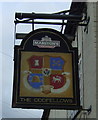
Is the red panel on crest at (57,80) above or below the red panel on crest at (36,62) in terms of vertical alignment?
below

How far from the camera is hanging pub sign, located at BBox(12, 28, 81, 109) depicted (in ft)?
34.2

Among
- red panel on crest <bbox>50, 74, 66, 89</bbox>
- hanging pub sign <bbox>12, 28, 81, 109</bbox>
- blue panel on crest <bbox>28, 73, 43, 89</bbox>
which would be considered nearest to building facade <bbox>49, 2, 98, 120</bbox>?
hanging pub sign <bbox>12, 28, 81, 109</bbox>

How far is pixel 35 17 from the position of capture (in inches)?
483

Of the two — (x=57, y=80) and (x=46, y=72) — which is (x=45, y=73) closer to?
(x=46, y=72)

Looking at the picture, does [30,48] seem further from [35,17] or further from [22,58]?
[35,17]

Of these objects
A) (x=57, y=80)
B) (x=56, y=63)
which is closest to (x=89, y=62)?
(x=56, y=63)

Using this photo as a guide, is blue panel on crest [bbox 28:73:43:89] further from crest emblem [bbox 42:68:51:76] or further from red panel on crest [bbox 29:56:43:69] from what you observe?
red panel on crest [bbox 29:56:43:69]

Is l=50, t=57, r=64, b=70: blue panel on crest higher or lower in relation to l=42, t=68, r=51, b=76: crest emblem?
higher

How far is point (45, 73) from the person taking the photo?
10922 mm

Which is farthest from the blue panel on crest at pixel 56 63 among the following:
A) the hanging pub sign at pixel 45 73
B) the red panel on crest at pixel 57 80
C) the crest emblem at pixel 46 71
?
the red panel on crest at pixel 57 80

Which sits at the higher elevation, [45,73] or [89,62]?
[89,62]

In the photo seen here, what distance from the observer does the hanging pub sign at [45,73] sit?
34.2 feet

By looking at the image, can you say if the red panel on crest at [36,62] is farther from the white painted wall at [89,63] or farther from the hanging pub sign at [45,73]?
the white painted wall at [89,63]

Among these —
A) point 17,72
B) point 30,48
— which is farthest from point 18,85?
point 30,48
